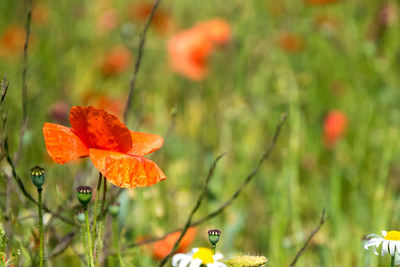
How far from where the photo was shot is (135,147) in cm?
74

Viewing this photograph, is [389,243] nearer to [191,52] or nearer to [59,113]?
[59,113]

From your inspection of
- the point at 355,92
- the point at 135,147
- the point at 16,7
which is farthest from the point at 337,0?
the point at 135,147

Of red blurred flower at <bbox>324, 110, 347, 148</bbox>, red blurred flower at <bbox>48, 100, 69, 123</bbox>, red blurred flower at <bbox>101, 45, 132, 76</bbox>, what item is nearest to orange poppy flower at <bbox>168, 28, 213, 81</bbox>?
red blurred flower at <bbox>101, 45, 132, 76</bbox>

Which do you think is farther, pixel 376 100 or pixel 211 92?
pixel 211 92

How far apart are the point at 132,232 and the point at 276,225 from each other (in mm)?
337

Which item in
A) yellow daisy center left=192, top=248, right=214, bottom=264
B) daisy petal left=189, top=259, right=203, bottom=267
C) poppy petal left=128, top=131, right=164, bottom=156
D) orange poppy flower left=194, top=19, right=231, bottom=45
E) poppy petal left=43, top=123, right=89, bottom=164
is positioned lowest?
daisy petal left=189, top=259, right=203, bottom=267

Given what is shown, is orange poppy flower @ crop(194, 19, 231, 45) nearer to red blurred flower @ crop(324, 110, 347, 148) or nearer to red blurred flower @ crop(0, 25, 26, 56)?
red blurred flower @ crop(324, 110, 347, 148)

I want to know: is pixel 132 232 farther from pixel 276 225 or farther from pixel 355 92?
pixel 355 92

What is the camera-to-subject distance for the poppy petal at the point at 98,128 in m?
0.68

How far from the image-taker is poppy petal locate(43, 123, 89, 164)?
652 mm

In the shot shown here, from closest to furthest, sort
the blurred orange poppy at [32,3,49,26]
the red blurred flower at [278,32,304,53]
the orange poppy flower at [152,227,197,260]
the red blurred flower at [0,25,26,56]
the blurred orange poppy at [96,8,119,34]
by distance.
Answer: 1. the orange poppy flower at [152,227,197,260]
2. the red blurred flower at [0,25,26,56]
3. the red blurred flower at [278,32,304,53]
4. the blurred orange poppy at [32,3,49,26]
5. the blurred orange poppy at [96,8,119,34]

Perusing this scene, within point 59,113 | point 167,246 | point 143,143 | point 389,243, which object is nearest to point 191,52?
point 59,113

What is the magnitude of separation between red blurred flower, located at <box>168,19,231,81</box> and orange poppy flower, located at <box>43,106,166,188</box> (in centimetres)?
156

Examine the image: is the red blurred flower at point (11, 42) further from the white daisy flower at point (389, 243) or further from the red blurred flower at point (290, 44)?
the white daisy flower at point (389, 243)
